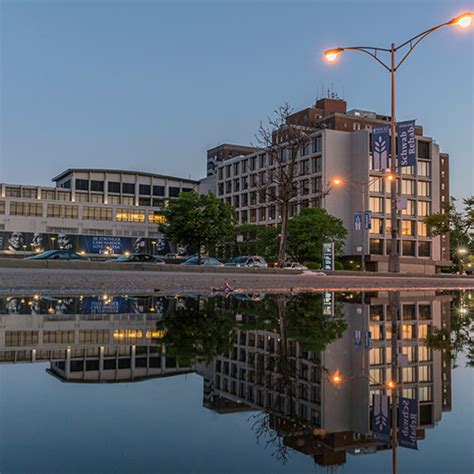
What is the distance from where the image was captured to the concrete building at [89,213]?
350 ft

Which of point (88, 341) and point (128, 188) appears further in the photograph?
point (128, 188)

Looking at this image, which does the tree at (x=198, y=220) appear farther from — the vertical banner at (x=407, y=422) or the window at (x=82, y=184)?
the vertical banner at (x=407, y=422)

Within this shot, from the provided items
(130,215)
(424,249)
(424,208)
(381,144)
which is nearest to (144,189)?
(130,215)

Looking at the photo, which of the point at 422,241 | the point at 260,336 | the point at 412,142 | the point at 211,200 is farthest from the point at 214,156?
the point at 260,336

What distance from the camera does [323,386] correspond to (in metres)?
3.43

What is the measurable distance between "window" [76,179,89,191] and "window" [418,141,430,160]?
208 feet

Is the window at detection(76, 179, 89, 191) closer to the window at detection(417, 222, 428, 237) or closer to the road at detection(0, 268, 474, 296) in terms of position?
the window at detection(417, 222, 428, 237)

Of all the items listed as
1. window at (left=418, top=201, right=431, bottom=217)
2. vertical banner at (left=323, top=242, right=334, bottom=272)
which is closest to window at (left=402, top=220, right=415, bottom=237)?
window at (left=418, top=201, right=431, bottom=217)

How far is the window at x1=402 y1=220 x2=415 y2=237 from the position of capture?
297 feet

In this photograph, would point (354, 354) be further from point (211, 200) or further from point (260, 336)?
point (211, 200)

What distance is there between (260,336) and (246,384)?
230 centimetres

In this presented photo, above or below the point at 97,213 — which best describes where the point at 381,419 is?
below

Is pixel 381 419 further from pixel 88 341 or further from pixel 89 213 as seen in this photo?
pixel 89 213

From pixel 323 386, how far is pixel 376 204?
8844 cm
